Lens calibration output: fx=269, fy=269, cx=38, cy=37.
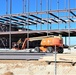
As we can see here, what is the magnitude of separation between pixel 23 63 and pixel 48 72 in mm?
1738

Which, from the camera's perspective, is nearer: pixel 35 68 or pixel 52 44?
pixel 35 68

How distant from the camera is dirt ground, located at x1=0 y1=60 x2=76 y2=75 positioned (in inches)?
528

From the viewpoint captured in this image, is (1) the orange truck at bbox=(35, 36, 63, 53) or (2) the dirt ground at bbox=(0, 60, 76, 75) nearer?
(2) the dirt ground at bbox=(0, 60, 76, 75)

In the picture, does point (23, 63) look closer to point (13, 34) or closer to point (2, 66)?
point (2, 66)

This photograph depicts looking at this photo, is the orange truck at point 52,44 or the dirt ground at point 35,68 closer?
the dirt ground at point 35,68

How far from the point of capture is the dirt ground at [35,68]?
1340 cm

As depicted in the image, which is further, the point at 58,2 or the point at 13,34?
the point at 13,34

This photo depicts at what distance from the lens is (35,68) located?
1401 centimetres

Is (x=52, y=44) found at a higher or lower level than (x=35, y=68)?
lower

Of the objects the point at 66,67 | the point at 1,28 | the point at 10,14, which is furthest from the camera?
the point at 1,28

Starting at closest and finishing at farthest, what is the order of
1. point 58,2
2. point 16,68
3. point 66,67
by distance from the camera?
point 66,67 < point 16,68 < point 58,2

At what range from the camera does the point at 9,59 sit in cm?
1683

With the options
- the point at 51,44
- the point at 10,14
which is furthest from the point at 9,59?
the point at 10,14

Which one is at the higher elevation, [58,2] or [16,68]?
[58,2]
